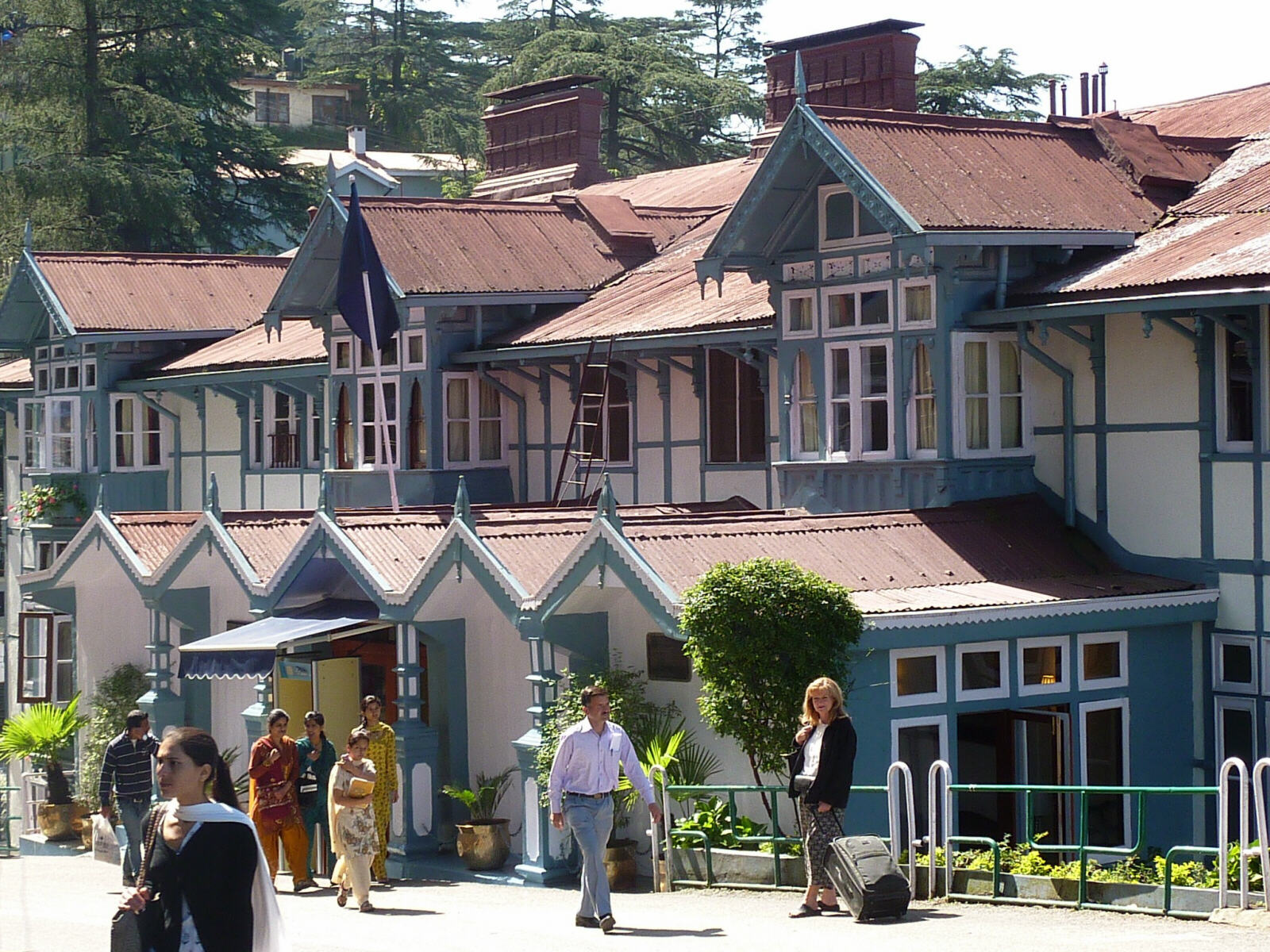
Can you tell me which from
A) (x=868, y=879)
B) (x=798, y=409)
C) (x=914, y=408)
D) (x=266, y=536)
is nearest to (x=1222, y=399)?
(x=914, y=408)

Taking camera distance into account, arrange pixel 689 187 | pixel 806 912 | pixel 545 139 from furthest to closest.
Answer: pixel 545 139 < pixel 689 187 < pixel 806 912

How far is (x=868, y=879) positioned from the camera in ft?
43.7

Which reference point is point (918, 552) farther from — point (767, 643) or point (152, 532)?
point (152, 532)

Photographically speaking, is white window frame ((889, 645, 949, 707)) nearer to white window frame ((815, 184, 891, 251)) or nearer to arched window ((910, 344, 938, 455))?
arched window ((910, 344, 938, 455))

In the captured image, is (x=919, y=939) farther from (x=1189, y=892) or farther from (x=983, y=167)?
(x=983, y=167)

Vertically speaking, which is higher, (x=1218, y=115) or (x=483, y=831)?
(x=1218, y=115)

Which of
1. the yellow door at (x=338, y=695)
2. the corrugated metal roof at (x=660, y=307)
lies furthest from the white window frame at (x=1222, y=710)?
the yellow door at (x=338, y=695)

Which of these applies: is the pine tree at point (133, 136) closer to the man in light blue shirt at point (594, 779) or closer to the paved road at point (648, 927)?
the paved road at point (648, 927)

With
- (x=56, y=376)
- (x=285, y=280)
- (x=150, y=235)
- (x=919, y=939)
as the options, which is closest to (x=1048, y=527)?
(x=919, y=939)

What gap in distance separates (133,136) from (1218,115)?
98.3ft

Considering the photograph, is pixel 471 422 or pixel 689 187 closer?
pixel 471 422

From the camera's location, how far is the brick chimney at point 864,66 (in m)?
30.0

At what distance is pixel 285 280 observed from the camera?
28266mm

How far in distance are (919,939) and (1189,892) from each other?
7.49 ft
